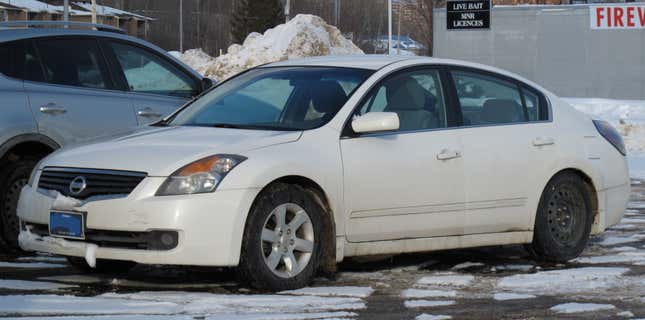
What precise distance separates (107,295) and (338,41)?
137ft

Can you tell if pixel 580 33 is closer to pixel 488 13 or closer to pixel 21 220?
pixel 488 13

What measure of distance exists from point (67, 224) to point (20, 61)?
8.33ft

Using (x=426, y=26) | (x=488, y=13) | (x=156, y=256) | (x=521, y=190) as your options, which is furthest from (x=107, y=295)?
(x=426, y=26)

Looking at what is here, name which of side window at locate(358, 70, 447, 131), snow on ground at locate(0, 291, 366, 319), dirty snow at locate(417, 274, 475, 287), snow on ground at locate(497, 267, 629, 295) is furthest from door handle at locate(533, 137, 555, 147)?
snow on ground at locate(0, 291, 366, 319)

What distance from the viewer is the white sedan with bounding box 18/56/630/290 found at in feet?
24.6

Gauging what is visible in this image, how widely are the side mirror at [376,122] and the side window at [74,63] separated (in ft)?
9.33

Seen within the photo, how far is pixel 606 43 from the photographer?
139ft

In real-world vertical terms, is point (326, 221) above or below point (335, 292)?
above

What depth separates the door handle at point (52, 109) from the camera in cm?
973

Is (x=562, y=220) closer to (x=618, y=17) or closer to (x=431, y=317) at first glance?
(x=431, y=317)

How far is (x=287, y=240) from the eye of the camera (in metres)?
7.80

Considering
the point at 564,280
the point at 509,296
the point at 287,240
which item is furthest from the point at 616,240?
the point at 287,240

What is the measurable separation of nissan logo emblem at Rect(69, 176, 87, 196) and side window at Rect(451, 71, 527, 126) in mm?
2661

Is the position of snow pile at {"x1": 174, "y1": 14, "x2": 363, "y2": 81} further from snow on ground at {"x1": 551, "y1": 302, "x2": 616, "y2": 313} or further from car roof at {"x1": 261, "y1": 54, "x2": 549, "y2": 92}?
snow on ground at {"x1": 551, "y1": 302, "x2": 616, "y2": 313}
